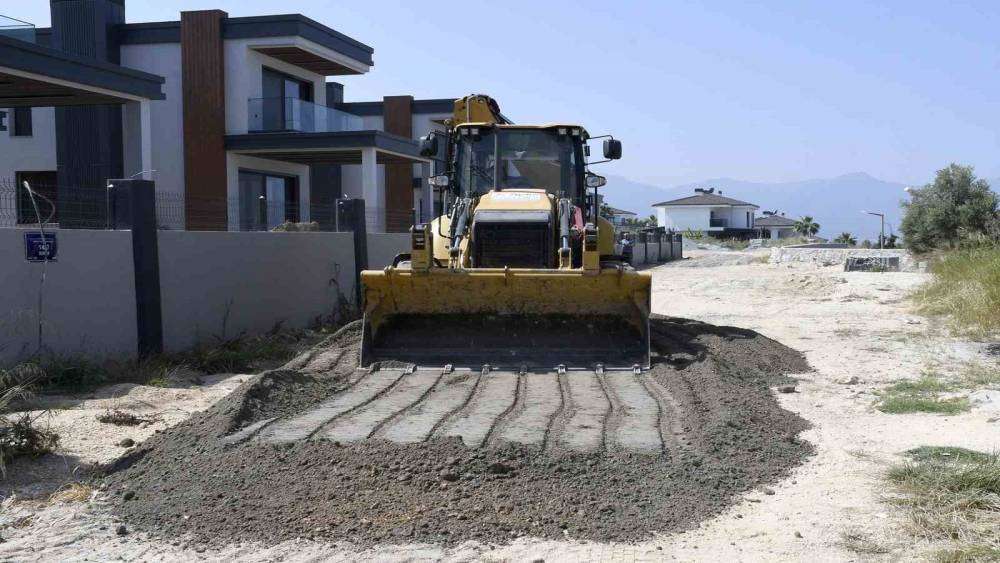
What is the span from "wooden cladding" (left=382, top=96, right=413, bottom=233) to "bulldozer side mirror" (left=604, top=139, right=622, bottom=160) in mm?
18375

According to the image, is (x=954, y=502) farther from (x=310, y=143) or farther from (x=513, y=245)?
(x=310, y=143)

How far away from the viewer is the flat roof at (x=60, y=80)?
656 inches

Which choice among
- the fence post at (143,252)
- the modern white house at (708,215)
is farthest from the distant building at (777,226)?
the fence post at (143,252)

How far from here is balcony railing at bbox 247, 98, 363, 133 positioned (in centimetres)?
2588

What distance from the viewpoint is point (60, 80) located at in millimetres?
17703

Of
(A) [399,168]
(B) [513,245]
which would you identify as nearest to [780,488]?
(B) [513,245]

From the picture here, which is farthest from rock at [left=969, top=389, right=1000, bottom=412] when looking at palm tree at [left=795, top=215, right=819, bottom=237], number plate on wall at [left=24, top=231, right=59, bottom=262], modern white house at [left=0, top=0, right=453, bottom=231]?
palm tree at [left=795, top=215, right=819, bottom=237]

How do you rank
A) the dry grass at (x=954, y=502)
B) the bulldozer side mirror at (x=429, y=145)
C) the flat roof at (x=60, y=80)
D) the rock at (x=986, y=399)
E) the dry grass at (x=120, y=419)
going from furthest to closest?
the flat roof at (x=60, y=80) < the bulldozer side mirror at (x=429, y=145) < the rock at (x=986, y=399) < the dry grass at (x=120, y=419) < the dry grass at (x=954, y=502)

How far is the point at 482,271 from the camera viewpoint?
1071 cm

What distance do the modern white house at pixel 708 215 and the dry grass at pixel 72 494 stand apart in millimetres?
97382

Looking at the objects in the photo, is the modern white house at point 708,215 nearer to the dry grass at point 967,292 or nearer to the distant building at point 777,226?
the distant building at point 777,226

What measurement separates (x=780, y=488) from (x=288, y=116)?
→ 22042 mm

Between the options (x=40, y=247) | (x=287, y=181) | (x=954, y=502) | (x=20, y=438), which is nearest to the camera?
(x=954, y=502)

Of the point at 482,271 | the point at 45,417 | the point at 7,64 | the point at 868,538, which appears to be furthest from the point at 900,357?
the point at 7,64
